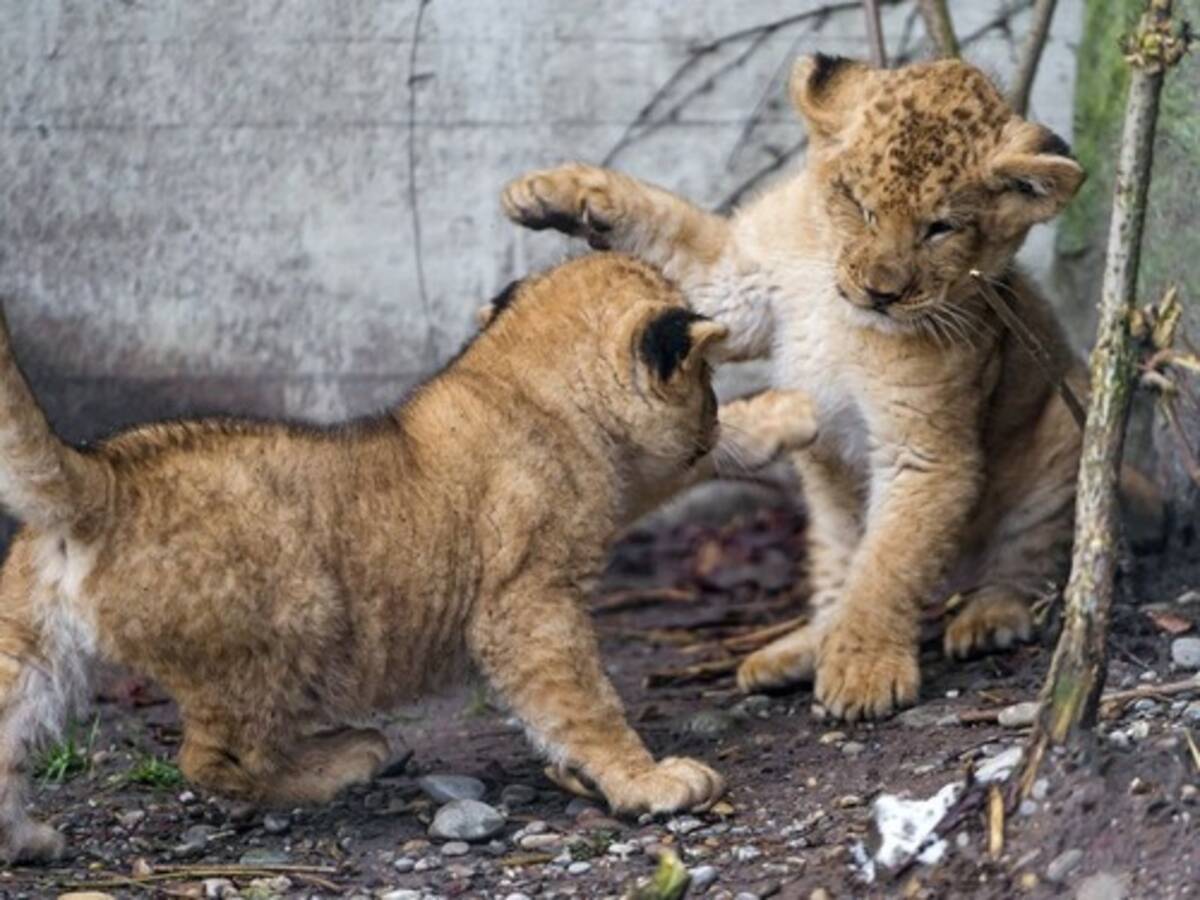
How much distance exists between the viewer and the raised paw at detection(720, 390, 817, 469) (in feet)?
20.8

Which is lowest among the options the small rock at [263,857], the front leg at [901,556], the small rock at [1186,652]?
A: the small rock at [263,857]

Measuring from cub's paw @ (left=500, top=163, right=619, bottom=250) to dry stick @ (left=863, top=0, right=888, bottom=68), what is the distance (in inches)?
43.6


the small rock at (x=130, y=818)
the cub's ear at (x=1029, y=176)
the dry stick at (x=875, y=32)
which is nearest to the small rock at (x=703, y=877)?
the small rock at (x=130, y=818)

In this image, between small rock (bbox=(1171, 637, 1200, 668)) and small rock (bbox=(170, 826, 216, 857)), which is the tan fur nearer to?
small rock (bbox=(1171, 637, 1200, 668))

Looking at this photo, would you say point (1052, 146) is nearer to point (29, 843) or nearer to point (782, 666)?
point (782, 666)

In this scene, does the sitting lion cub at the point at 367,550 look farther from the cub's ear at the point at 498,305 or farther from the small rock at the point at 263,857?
the small rock at the point at 263,857

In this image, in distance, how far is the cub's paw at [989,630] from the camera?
659 cm

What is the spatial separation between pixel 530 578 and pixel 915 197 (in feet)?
4.39

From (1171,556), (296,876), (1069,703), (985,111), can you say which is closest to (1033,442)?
(1171,556)

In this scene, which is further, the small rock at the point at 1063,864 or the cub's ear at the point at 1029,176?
the cub's ear at the point at 1029,176

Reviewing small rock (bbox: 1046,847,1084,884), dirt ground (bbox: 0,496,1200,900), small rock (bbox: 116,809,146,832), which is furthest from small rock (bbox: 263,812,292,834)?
small rock (bbox: 1046,847,1084,884)

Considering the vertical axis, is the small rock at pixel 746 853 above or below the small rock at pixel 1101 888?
below

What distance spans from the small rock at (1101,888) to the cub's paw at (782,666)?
201cm

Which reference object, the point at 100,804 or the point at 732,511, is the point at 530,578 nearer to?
the point at 100,804
